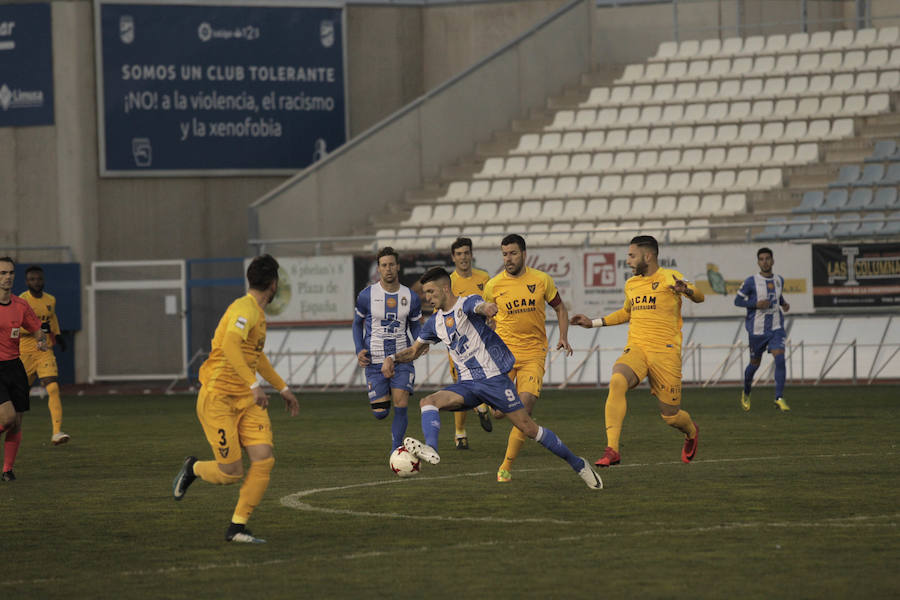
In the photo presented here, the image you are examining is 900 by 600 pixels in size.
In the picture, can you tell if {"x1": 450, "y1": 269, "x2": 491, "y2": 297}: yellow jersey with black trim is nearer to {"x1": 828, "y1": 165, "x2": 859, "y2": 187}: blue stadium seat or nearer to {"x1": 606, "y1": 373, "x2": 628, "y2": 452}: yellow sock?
{"x1": 606, "y1": 373, "x2": 628, "y2": 452}: yellow sock

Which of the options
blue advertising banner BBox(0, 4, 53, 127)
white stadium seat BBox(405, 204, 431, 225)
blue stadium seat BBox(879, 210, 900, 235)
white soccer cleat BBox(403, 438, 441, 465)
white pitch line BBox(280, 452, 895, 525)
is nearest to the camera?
white pitch line BBox(280, 452, 895, 525)

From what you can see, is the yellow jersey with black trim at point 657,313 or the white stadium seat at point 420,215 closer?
the yellow jersey with black trim at point 657,313

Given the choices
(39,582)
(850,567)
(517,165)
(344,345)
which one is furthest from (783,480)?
(517,165)

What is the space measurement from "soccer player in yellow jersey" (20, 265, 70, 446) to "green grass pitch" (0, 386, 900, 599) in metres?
0.43

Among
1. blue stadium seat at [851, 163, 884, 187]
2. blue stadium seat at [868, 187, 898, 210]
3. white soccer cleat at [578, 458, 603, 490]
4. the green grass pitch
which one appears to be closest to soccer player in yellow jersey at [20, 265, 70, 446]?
the green grass pitch

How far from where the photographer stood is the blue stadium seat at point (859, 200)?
29406mm

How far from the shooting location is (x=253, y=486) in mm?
9562

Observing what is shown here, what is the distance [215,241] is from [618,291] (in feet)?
38.9

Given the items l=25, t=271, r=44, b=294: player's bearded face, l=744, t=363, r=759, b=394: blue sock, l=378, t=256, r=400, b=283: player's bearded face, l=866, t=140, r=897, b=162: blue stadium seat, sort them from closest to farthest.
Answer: l=378, t=256, r=400, b=283: player's bearded face → l=25, t=271, r=44, b=294: player's bearded face → l=744, t=363, r=759, b=394: blue sock → l=866, t=140, r=897, b=162: blue stadium seat

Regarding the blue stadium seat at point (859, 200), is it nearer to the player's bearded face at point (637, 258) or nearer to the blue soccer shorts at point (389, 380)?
the blue soccer shorts at point (389, 380)

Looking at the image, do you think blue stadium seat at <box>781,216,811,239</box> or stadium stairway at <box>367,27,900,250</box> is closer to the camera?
blue stadium seat at <box>781,216,811,239</box>

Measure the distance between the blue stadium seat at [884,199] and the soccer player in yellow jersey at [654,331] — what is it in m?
16.6

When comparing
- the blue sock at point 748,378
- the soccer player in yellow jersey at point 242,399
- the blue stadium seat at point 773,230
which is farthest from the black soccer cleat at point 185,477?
the blue stadium seat at point 773,230

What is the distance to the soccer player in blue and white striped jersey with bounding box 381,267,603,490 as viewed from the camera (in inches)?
468
